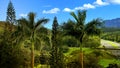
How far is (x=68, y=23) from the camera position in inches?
1123

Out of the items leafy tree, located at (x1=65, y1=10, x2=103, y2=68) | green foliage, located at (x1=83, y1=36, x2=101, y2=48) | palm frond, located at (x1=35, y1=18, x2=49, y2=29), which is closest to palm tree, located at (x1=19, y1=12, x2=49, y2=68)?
palm frond, located at (x1=35, y1=18, x2=49, y2=29)

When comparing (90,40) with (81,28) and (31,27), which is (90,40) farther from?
(31,27)

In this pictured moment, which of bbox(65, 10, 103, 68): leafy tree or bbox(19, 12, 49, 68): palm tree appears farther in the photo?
bbox(65, 10, 103, 68): leafy tree

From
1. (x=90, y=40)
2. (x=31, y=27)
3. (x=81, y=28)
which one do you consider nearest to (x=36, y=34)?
(x=31, y=27)

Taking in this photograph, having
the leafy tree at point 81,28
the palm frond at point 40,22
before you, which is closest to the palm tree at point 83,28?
the leafy tree at point 81,28

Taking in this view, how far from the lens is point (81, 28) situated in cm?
2817

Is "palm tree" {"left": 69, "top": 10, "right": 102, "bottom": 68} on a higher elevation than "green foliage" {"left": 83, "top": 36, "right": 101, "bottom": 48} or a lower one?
higher

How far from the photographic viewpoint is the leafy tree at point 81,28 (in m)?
28.1

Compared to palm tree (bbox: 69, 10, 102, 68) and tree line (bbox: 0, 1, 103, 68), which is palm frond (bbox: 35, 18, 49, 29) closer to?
tree line (bbox: 0, 1, 103, 68)

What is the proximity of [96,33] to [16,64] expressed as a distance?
32.0 ft

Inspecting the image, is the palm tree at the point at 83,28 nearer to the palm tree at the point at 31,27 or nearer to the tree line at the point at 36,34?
the tree line at the point at 36,34

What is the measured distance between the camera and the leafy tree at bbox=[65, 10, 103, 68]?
2808cm

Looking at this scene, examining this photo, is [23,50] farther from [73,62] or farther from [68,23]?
[68,23]

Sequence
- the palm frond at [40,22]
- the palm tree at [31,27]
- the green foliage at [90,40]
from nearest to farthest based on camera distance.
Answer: the palm tree at [31,27]
the palm frond at [40,22]
the green foliage at [90,40]
